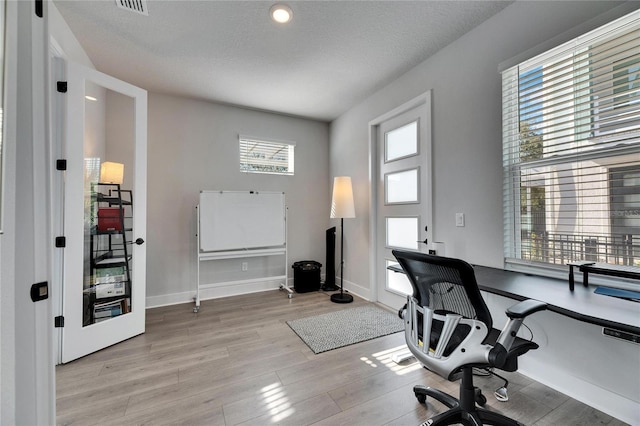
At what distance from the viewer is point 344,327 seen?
2715 millimetres

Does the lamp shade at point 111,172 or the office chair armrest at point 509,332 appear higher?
the lamp shade at point 111,172

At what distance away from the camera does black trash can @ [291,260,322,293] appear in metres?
3.92

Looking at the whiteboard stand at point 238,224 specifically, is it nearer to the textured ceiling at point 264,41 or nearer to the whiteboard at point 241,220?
the whiteboard at point 241,220

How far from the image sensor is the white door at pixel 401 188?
279 centimetres

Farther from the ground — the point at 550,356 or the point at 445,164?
the point at 445,164

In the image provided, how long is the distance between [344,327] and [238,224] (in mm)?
1941

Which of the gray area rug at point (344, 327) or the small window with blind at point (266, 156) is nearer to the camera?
the gray area rug at point (344, 327)

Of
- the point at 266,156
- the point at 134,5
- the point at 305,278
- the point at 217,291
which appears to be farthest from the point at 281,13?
the point at 217,291

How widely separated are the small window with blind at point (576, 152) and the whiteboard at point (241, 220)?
2.79 metres

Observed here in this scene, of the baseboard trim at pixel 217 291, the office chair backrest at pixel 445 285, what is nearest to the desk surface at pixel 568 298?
the office chair backrest at pixel 445 285

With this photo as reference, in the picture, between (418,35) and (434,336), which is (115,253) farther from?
(418,35)

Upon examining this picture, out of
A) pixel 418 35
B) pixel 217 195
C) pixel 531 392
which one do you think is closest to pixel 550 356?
pixel 531 392

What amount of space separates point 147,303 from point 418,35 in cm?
425

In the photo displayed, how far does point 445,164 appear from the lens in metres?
2.51
